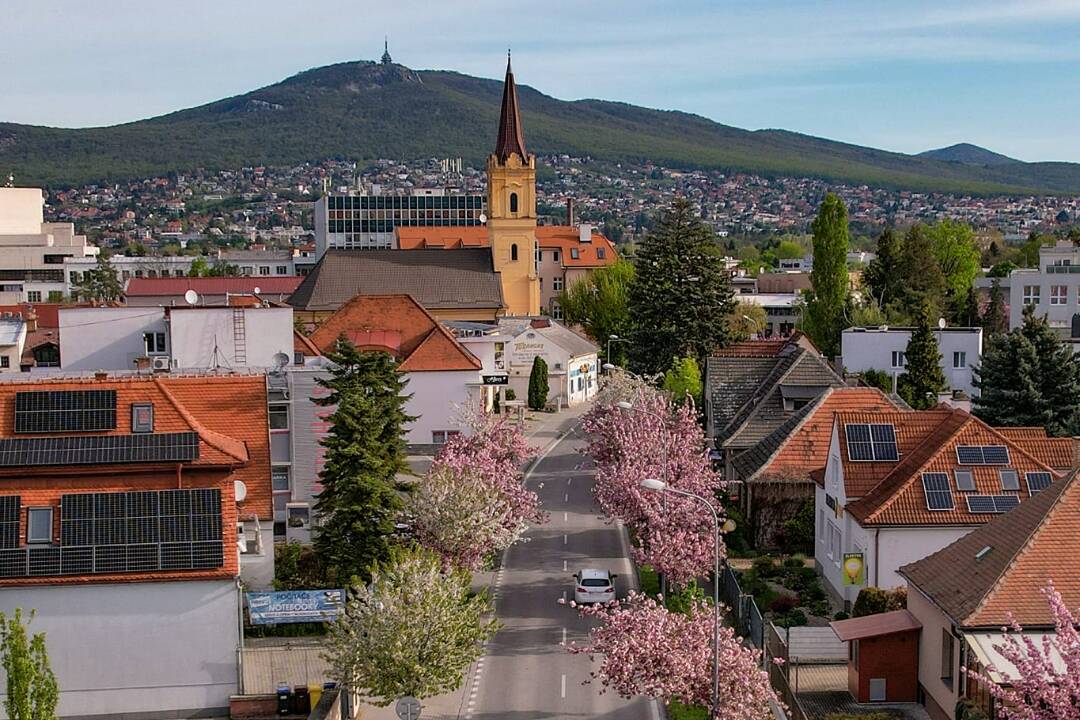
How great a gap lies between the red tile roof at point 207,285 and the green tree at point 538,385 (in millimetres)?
34751

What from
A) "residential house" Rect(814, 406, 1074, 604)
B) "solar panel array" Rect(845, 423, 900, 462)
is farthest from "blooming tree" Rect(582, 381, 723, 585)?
"solar panel array" Rect(845, 423, 900, 462)

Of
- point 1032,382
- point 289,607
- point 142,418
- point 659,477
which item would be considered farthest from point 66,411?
point 1032,382

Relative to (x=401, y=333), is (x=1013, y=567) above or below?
below

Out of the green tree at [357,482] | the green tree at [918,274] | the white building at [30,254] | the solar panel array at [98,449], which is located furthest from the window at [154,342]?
the white building at [30,254]

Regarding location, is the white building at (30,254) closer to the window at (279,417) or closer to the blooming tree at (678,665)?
the window at (279,417)

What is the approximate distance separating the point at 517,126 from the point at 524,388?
2990 cm

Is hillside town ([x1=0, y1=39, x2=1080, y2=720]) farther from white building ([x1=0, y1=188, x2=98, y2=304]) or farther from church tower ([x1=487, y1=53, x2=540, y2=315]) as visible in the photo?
white building ([x1=0, y1=188, x2=98, y2=304])

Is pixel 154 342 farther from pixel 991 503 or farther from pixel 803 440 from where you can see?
pixel 991 503

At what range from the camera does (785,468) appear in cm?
4216

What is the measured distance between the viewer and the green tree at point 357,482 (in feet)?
115

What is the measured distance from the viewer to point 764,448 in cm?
4394

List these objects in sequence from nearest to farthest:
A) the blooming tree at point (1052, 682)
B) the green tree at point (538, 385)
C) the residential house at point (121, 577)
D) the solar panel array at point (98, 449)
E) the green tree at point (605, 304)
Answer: the blooming tree at point (1052, 682)
the residential house at point (121, 577)
the solar panel array at point (98, 449)
the green tree at point (538, 385)
the green tree at point (605, 304)

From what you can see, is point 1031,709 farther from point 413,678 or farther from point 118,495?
point 118,495

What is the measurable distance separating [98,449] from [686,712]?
14592 mm
